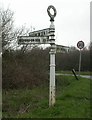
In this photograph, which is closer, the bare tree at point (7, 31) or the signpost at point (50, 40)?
the signpost at point (50, 40)

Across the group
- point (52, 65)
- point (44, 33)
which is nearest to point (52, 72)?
point (52, 65)

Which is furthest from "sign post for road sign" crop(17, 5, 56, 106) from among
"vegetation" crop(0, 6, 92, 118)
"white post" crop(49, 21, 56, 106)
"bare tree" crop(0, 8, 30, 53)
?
"bare tree" crop(0, 8, 30, 53)

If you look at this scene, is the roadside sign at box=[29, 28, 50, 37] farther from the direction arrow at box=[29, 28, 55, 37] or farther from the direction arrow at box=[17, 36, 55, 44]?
the direction arrow at box=[17, 36, 55, 44]

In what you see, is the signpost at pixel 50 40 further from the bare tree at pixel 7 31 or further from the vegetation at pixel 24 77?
the bare tree at pixel 7 31

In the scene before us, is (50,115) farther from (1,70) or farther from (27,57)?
(27,57)

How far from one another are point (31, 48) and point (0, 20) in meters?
6.11

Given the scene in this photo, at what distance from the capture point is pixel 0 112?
10.7 m

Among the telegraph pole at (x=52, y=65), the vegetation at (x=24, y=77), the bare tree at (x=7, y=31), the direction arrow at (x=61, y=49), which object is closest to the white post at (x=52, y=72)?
the telegraph pole at (x=52, y=65)

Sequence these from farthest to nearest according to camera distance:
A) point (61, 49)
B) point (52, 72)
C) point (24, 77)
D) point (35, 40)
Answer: point (24, 77), point (61, 49), point (35, 40), point (52, 72)

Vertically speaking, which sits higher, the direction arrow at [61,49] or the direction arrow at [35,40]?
the direction arrow at [35,40]

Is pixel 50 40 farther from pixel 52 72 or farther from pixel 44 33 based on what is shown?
pixel 52 72

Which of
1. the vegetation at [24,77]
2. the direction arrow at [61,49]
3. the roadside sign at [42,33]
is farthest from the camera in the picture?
the vegetation at [24,77]

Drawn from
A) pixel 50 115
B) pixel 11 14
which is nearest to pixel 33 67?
pixel 11 14

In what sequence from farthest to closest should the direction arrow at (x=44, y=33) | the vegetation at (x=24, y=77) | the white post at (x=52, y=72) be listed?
the vegetation at (x=24, y=77), the direction arrow at (x=44, y=33), the white post at (x=52, y=72)
